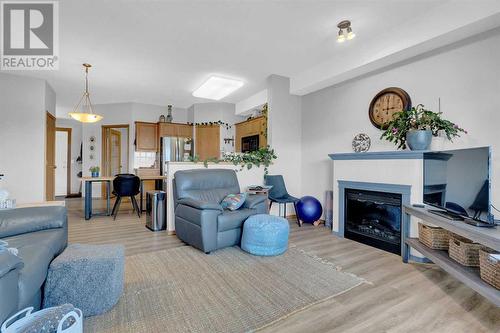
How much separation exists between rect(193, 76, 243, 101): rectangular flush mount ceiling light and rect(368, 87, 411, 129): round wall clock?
8.44 ft

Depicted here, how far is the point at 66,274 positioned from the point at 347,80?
422cm

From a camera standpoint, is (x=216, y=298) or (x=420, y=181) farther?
(x=420, y=181)

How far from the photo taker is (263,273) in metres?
2.32

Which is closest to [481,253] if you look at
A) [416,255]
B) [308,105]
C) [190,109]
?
[416,255]

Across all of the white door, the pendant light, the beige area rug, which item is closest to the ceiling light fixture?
the beige area rug

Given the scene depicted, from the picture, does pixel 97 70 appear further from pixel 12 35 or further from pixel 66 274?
pixel 66 274

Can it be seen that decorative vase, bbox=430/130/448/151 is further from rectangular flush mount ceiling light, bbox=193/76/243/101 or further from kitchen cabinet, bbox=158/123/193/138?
kitchen cabinet, bbox=158/123/193/138

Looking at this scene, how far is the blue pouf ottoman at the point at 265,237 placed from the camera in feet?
8.94

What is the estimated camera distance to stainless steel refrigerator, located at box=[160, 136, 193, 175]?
6.29 m

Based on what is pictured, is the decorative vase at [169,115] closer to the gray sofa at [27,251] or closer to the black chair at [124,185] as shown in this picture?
the black chair at [124,185]

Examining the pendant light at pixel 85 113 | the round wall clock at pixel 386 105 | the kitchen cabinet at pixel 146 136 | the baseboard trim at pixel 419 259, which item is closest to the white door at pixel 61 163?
the pendant light at pixel 85 113

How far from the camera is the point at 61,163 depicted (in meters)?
7.86

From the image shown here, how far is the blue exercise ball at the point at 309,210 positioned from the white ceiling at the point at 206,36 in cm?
226

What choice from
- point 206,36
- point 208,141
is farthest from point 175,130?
point 206,36
